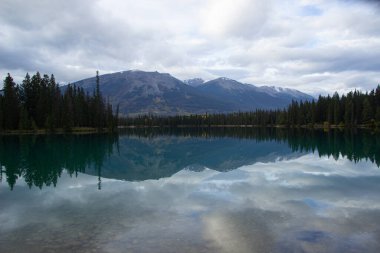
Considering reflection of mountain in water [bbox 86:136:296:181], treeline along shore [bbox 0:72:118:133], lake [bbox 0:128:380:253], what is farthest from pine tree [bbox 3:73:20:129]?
lake [bbox 0:128:380:253]

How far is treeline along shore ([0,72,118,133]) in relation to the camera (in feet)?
423

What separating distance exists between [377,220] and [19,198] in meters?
23.3

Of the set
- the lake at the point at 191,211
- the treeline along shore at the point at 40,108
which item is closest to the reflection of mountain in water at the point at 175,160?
the lake at the point at 191,211

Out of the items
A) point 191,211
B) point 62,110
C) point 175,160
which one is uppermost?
point 62,110

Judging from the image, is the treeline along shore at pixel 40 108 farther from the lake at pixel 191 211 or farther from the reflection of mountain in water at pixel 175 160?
the lake at pixel 191 211

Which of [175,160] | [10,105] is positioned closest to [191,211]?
[175,160]

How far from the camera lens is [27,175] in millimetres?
36969

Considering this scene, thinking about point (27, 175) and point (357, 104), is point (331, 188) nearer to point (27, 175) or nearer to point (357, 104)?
point (27, 175)

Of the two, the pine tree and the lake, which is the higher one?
the pine tree

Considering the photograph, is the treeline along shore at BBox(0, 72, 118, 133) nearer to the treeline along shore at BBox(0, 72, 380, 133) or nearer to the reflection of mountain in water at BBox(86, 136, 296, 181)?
the treeline along shore at BBox(0, 72, 380, 133)

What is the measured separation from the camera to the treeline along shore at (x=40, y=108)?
5074 inches

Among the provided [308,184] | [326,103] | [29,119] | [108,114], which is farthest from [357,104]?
[308,184]

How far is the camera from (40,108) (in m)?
134

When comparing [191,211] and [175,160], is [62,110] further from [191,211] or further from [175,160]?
[191,211]
